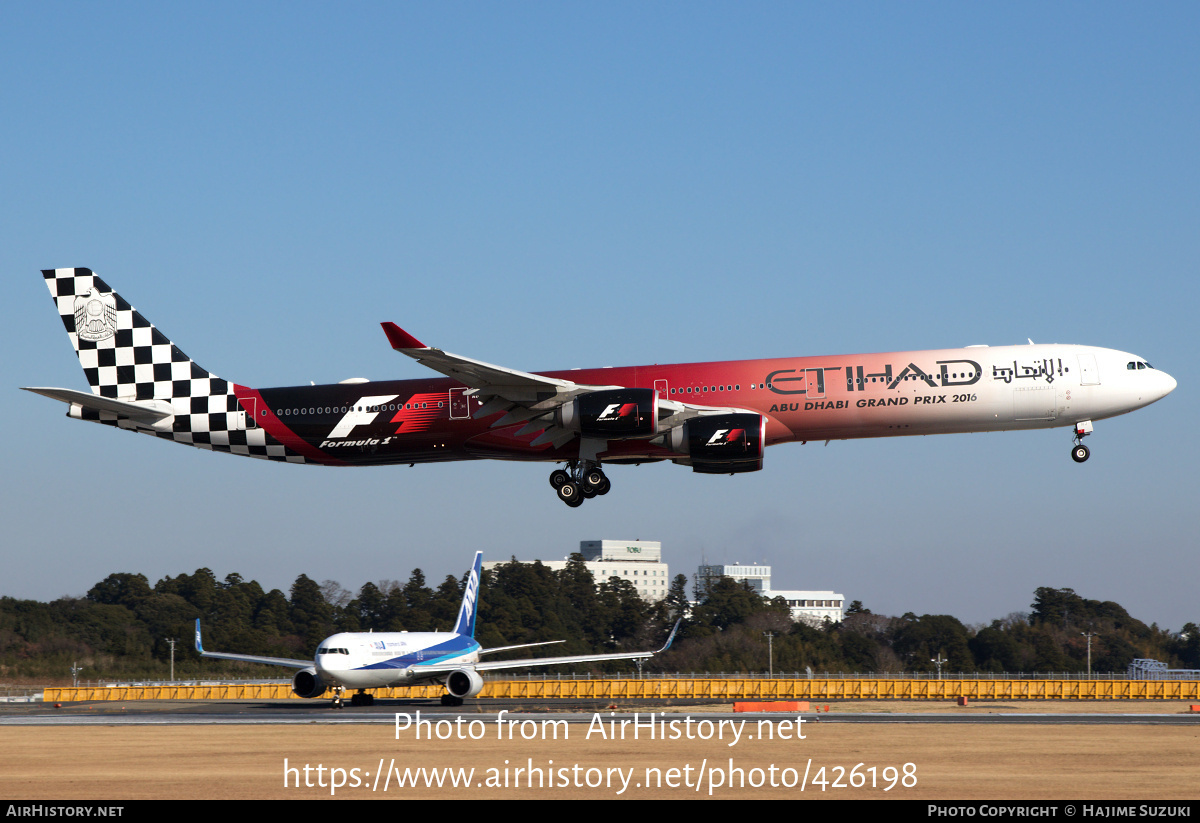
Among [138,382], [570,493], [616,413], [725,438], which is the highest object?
[138,382]

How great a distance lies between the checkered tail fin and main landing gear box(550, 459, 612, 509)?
12.9 m

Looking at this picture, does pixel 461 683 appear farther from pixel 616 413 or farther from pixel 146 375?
pixel 616 413

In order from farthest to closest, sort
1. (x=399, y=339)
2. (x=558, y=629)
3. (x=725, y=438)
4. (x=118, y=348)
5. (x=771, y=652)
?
(x=558, y=629) → (x=771, y=652) → (x=118, y=348) → (x=725, y=438) → (x=399, y=339)

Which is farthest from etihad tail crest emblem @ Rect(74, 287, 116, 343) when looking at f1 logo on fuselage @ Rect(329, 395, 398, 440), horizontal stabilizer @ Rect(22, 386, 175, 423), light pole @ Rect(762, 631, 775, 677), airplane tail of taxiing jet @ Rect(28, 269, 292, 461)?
light pole @ Rect(762, 631, 775, 677)

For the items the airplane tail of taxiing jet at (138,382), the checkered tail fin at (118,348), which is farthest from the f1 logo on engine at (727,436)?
the checkered tail fin at (118,348)

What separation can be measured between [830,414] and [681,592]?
108802 millimetres

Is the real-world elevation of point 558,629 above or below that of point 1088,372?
below

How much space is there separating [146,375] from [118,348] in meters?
1.88

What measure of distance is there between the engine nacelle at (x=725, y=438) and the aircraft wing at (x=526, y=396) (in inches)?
20.9

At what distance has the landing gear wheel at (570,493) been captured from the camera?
4425 centimetres

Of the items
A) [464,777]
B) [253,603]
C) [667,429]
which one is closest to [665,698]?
[667,429]

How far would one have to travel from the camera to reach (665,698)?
2847 inches

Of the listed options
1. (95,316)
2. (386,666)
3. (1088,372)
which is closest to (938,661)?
(386,666)

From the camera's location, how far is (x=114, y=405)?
43750mm
